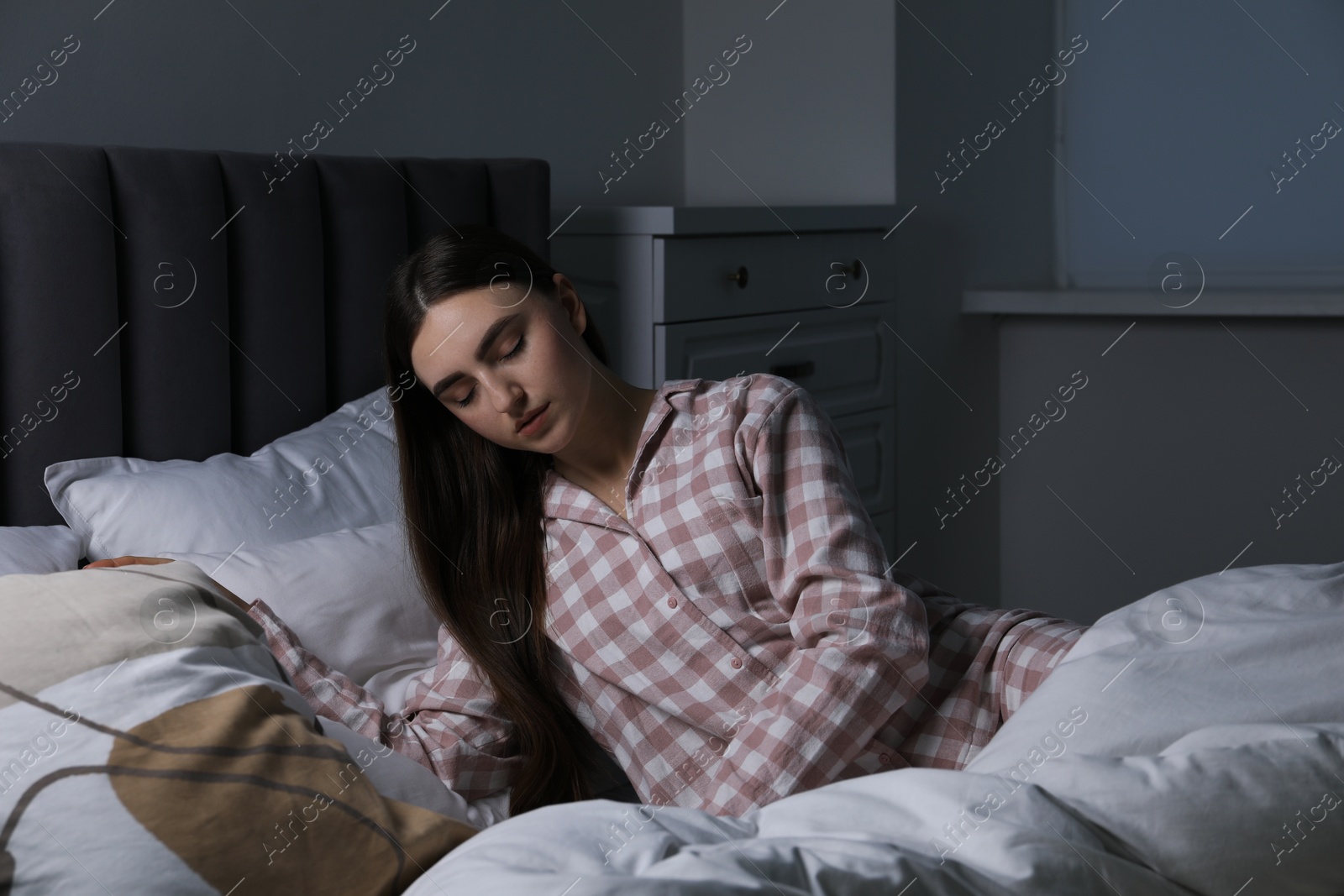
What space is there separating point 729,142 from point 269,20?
3.82 feet

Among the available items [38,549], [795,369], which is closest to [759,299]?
[795,369]

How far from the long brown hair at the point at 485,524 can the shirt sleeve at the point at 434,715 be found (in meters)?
0.02

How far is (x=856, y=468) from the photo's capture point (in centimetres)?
240

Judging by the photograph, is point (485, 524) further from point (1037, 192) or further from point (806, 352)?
point (1037, 192)

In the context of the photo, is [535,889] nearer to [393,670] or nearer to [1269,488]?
[393,670]

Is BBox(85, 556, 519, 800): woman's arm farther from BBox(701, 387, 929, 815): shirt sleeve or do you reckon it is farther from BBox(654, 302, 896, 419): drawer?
BBox(654, 302, 896, 419): drawer

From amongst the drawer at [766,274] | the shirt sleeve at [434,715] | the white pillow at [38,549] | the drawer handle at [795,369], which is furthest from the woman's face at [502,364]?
the drawer handle at [795,369]

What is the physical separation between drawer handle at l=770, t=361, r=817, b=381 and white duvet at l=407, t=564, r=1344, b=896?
1.38 metres

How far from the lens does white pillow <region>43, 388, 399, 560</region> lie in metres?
1.31

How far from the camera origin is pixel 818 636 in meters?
1.04

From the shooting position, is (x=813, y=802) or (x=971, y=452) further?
(x=971, y=452)

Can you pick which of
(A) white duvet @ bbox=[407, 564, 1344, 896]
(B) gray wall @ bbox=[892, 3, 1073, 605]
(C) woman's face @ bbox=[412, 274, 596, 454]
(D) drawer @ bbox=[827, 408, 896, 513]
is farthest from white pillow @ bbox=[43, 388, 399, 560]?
(B) gray wall @ bbox=[892, 3, 1073, 605]

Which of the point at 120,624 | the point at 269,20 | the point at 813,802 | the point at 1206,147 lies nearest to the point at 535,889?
the point at 813,802

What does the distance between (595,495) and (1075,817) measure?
2.12 ft
